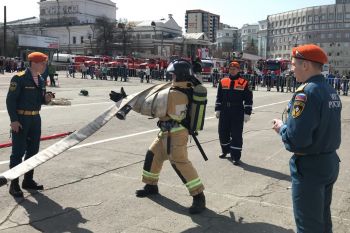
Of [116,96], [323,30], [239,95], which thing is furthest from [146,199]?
[323,30]

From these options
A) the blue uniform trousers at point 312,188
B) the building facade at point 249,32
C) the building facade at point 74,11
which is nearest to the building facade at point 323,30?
the building facade at point 249,32

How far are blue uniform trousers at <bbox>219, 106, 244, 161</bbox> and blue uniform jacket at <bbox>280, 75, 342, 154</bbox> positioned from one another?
4.68 meters

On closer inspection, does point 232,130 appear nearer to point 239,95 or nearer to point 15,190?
point 239,95

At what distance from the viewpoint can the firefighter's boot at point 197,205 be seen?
17.6 feet

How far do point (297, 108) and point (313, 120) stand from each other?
143 millimetres

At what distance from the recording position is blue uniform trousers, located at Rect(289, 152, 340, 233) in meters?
3.48

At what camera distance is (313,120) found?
3381mm

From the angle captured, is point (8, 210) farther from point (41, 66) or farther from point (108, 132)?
point (108, 132)

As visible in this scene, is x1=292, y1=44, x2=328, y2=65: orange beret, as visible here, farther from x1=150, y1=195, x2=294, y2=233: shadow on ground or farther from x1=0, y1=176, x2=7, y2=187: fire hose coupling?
x1=0, y1=176, x2=7, y2=187: fire hose coupling

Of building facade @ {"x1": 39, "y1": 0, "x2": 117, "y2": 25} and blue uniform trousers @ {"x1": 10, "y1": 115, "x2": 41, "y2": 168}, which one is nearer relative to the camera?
blue uniform trousers @ {"x1": 10, "y1": 115, "x2": 41, "y2": 168}

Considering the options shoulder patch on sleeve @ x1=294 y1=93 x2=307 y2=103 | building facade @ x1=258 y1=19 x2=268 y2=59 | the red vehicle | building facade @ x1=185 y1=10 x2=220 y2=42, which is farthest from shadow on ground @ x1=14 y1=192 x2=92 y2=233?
building facade @ x1=185 y1=10 x2=220 y2=42

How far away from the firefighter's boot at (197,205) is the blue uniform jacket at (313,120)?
6.94 feet

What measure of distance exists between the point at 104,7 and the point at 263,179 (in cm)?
12611

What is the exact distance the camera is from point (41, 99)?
19.9 ft
